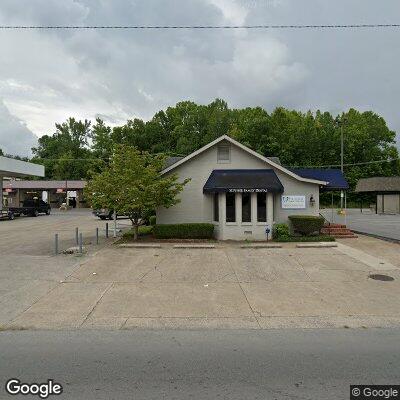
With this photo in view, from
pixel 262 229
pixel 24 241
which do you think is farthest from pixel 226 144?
pixel 24 241

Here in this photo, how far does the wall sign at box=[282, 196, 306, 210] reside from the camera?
2116cm

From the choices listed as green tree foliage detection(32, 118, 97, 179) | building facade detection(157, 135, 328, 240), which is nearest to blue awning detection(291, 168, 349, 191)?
building facade detection(157, 135, 328, 240)

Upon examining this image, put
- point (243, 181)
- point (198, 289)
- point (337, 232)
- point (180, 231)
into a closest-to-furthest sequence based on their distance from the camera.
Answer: point (198, 289), point (180, 231), point (243, 181), point (337, 232)

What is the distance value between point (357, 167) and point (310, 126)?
1172 cm

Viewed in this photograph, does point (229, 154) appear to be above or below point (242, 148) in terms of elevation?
below

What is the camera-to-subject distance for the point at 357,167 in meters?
69.8

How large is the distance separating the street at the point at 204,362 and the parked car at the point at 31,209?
38.6 m

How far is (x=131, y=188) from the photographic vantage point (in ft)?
59.9

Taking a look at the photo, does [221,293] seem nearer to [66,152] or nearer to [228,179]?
[228,179]

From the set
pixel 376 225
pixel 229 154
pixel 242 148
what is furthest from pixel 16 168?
pixel 376 225

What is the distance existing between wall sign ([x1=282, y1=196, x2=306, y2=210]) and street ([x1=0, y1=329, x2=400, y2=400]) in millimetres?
14507

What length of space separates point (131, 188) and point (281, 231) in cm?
810

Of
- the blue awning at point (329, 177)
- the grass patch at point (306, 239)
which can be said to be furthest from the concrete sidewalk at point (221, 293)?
the blue awning at point (329, 177)

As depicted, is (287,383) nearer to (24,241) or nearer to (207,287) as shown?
(207,287)
